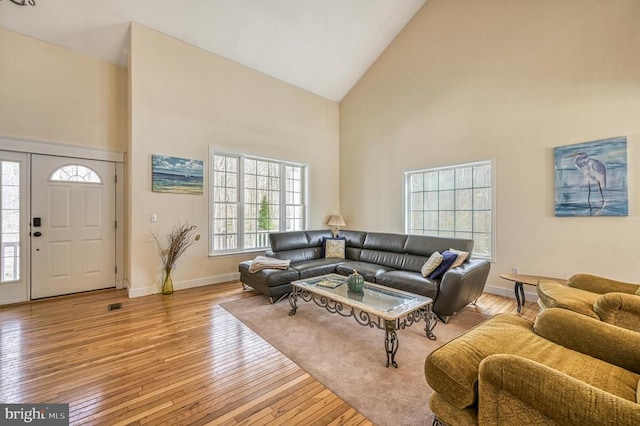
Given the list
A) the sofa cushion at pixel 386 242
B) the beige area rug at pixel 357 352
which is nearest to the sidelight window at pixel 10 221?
the beige area rug at pixel 357 352

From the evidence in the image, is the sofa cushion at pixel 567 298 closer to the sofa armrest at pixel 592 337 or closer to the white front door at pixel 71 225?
the sofa armrest at pixel 592 337

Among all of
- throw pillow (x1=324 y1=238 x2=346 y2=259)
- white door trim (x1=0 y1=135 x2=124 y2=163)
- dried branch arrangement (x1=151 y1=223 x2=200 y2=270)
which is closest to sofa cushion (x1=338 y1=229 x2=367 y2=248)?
throw pillow (x1=324 y1=238 x2=346 y2=259)

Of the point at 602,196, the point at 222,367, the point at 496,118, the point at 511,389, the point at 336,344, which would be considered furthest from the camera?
the point at 496,118

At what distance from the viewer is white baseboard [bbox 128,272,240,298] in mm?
4051

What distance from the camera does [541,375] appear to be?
107cm

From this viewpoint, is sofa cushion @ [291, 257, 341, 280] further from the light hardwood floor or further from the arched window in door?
the arched window in door

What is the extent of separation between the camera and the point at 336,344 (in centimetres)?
261

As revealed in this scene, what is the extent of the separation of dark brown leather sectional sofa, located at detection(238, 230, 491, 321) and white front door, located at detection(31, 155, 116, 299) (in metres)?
2.34

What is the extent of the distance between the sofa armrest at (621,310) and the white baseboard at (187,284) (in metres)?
4.78

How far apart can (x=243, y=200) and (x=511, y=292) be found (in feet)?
15.6

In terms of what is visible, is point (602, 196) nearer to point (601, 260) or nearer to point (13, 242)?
point (601, 260)

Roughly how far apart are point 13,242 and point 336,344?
4.64 metres

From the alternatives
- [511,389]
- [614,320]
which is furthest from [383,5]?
[511,389]

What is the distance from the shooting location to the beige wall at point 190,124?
4098mm
